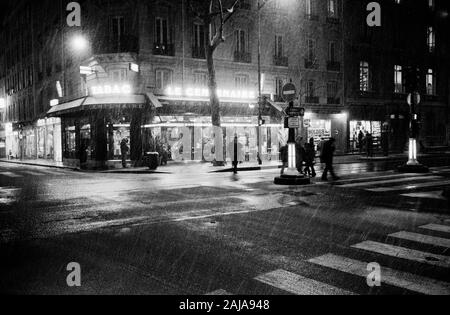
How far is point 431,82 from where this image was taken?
44.8 metres

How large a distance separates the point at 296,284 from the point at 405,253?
2.24 metres

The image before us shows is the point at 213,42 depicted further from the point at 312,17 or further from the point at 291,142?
the point at 312,17

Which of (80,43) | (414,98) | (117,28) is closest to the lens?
(414,98)

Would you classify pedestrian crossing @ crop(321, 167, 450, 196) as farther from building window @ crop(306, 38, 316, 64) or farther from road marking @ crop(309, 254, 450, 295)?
building window @ crop(306, 38, 316, 64)

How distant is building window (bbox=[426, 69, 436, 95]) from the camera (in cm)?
4436

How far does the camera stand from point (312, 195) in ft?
38.9

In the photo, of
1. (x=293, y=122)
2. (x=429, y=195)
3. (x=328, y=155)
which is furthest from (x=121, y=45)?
(x=429, y=195)

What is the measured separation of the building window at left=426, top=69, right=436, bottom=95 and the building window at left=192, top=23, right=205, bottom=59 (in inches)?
1076

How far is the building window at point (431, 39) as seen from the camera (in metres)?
44.3

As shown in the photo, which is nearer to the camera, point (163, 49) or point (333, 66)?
point (163, 49)

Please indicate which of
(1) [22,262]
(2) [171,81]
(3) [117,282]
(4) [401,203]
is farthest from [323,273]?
(2) [171,81]

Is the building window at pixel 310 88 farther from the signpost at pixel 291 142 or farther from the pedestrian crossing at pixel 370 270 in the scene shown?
the pedestrian crossing at pixel 370 270

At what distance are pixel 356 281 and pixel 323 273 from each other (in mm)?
434
